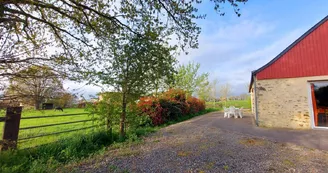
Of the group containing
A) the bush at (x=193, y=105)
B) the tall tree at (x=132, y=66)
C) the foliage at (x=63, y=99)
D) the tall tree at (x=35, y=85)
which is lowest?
the bush at (x=193, y=105)

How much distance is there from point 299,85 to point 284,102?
100 cm

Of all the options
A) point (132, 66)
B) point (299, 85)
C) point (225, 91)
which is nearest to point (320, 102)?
point (299, 85)

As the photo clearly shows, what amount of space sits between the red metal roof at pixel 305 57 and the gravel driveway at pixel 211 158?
4239 millimetres

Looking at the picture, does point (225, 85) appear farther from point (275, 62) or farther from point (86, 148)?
point (86, 148)

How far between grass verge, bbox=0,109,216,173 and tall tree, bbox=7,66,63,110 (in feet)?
5.43

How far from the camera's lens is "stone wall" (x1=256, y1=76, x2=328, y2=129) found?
295 inches

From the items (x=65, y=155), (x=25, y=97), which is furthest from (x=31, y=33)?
(x=65, y=155)

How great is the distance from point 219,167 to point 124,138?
3683 millimetres

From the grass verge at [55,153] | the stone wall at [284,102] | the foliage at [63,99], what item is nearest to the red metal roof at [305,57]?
the stone wall at [284,102]

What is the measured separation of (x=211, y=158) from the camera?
3.96 m

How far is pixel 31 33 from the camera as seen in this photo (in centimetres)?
468

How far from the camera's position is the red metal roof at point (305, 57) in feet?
23.6

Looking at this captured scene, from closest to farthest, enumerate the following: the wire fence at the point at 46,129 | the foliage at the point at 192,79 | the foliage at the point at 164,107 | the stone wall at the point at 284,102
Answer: the wire fence at the point at 46,129
the stone wall at the point at 284,102
the foliage at the point at 164,107
the foliage at the point at 192,79

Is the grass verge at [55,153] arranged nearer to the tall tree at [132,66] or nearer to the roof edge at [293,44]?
the tall tree at [132,66]
